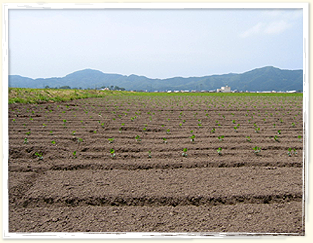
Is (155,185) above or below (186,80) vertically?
below

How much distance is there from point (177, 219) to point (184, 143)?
313 cm

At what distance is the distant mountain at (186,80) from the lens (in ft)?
8.70

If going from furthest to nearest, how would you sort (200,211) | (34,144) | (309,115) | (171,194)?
(34,144) < (171,194) < (200,211) < (309,115)

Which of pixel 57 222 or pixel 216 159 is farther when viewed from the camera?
pixel 216 159

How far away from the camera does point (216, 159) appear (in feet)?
15.1

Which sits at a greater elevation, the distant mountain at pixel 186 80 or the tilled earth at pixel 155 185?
the distant mountain at pixel 186 80

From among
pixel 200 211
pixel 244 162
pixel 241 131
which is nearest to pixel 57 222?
pixel 200 211

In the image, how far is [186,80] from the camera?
11.5ft

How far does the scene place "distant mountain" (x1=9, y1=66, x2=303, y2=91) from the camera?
8.70 ft

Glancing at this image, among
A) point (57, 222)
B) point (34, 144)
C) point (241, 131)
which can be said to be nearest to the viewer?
point (57, 222)

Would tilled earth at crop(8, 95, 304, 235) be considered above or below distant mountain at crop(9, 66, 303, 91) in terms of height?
below
